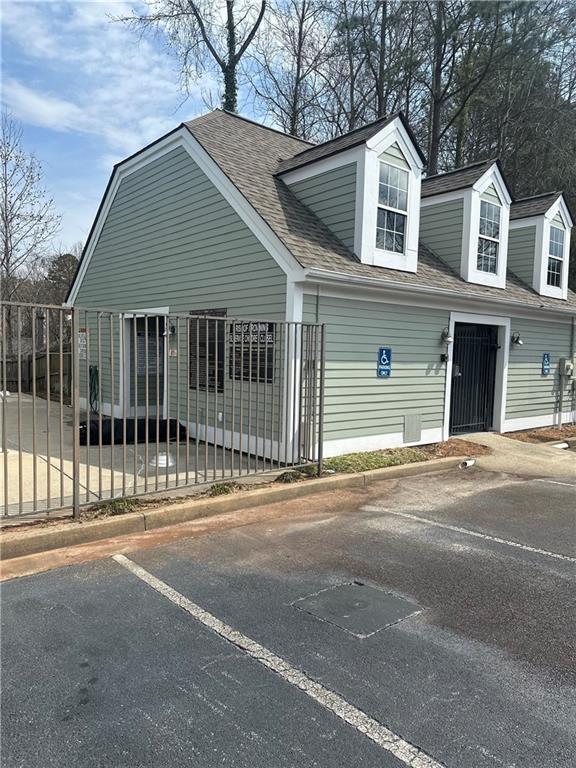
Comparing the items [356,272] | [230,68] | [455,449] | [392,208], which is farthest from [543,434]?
[230,68]

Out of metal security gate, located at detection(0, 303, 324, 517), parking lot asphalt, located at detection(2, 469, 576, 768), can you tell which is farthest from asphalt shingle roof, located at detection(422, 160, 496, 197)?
parking lot asphalt, located at detection(2, 469, 576, 768)

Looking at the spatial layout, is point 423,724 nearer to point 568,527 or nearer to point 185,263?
point 568,527

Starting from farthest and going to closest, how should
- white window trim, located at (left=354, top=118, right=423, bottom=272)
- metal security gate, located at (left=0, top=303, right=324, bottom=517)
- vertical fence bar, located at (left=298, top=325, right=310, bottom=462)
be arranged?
white window trim, located at (left=354, top=118, right=423, bottom=272), vertical fence bar, located at (left=298, top=325, right=310, bottom=462), metal security gate, located at (left=0, top=303, right=324, bottom=517)

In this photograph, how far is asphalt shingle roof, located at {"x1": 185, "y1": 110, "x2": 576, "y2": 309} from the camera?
7566mm

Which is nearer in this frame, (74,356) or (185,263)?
(74,356)

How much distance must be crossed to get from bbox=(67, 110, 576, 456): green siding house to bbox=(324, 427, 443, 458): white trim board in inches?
1.3

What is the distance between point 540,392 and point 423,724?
10.9 meters

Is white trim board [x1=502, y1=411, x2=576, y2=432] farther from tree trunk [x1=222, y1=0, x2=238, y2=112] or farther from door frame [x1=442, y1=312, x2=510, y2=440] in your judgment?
tree trunk [x1=222, y1=0, x2=238, y2=112]

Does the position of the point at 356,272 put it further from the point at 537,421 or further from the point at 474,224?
the point at 537,421

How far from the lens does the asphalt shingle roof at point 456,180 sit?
33.0 ft

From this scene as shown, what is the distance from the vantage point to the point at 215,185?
8688mm

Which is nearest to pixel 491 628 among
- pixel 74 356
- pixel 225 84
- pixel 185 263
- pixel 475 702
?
pixel 475 702

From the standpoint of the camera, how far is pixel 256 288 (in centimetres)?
782

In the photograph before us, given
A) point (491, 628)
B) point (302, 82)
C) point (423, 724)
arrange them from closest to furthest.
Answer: point (423, 724) < point (491, 628) < point (302, 82)
